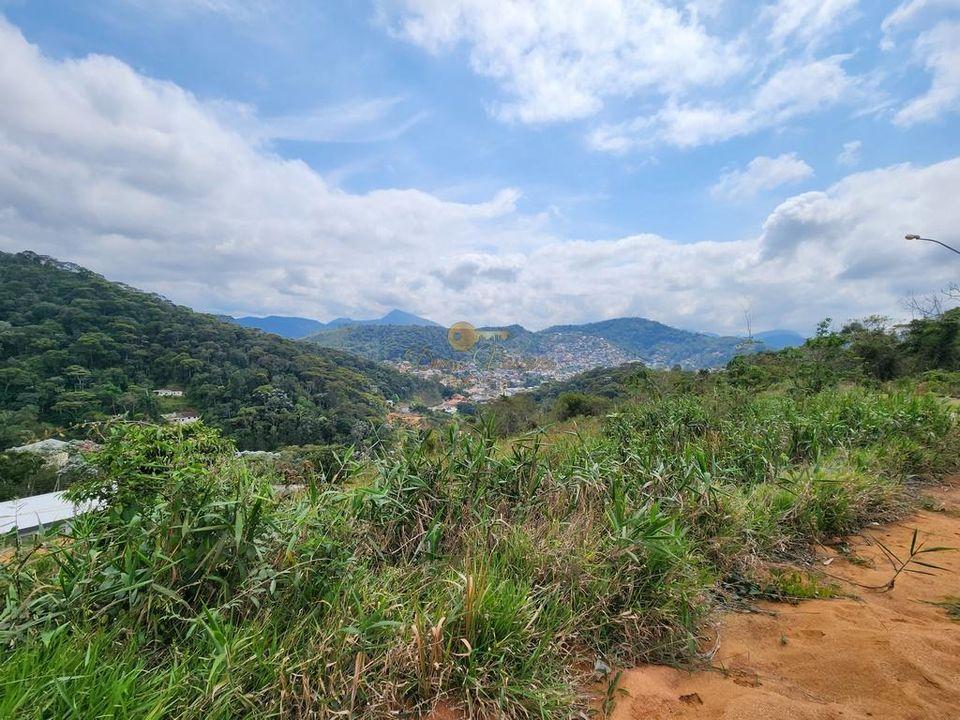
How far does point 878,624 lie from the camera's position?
87.7 inches

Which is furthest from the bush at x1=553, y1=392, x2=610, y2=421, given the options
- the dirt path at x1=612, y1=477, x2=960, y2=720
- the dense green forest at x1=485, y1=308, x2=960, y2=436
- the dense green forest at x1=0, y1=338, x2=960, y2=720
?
the dirt path at x1=612, y1=477, x2=960, y2=720

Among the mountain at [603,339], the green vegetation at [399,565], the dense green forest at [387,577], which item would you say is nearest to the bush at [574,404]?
the mountain at [603,339]

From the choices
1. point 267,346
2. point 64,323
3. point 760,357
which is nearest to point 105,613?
point 760,357

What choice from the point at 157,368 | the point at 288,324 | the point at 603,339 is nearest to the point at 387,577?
the point at 603,339

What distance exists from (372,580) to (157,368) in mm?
35777

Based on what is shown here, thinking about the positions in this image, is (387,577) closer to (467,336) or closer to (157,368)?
(467,336)

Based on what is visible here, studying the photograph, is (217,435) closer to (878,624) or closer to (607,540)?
(607,540)

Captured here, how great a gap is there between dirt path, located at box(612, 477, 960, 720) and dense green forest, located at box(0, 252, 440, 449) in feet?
46.0

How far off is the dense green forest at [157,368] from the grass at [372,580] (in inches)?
518

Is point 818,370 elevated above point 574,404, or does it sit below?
above

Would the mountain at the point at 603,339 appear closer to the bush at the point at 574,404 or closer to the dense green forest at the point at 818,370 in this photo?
the bush at the point at 574,404

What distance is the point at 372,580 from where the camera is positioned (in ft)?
7.05

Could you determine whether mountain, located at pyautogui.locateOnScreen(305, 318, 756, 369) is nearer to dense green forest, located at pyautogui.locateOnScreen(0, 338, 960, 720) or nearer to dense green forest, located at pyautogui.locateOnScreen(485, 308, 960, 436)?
dense green forest, located at pyautogui.locateOnScreen(485, 308, 960, 436)

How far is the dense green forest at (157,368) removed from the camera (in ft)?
68.4
